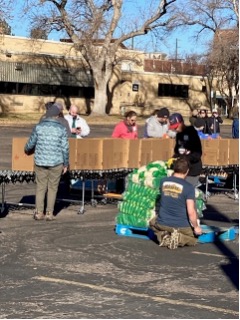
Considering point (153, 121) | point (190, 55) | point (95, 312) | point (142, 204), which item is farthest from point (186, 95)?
point (95, 312)

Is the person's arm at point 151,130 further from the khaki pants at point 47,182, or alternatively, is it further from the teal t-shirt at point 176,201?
the teal t-shirt at point 176,201

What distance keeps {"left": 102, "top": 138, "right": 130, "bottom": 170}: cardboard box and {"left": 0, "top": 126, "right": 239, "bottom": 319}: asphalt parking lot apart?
121 cm

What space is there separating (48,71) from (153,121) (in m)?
42.8

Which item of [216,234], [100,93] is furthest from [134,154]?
[100,93]

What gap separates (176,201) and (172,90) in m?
57.1

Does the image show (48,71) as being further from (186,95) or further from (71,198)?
(71,198)

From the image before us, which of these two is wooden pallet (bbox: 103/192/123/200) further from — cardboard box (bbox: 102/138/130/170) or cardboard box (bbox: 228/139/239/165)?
cardboard box (bbox: 228/139/239/165)

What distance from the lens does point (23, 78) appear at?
55.9m

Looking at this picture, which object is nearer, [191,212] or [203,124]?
[191,212]

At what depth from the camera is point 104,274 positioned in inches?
348

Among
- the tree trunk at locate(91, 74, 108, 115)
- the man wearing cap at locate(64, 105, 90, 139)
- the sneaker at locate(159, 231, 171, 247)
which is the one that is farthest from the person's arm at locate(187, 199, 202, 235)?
the tree trunk at locate(91, 74, 108, 115)

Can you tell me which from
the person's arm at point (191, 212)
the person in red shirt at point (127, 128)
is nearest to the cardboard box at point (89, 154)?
the person in red shirt at point (127, 128)

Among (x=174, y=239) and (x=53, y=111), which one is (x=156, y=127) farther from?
(x=174, y=239)

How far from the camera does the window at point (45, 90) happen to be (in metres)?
55.4
